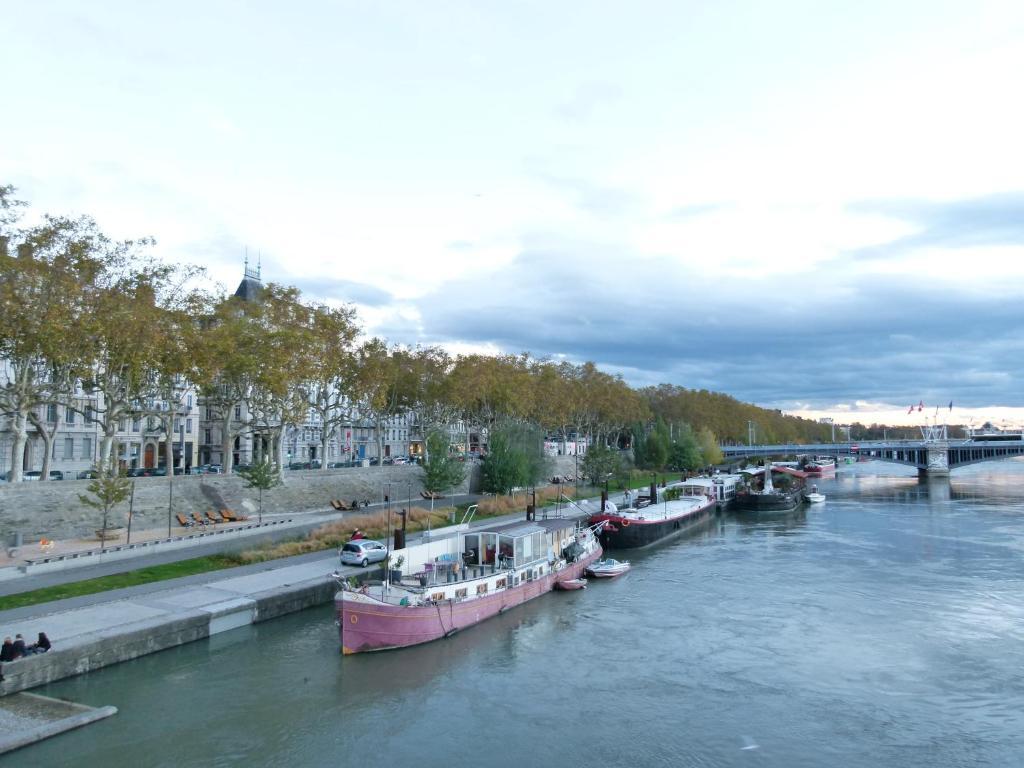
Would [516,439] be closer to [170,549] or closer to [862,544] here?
[862,544]

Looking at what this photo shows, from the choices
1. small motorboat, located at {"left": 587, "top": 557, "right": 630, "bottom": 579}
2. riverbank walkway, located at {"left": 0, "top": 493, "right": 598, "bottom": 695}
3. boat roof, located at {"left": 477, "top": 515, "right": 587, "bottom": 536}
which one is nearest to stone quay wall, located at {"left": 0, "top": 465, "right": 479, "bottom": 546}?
riverbank walkway, located at {"left": 0, "top": 493, "right": 598, "bottom": 695}

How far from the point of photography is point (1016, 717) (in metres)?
23.2

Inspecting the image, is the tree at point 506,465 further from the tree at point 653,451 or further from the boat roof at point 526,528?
the tree at point 653,451

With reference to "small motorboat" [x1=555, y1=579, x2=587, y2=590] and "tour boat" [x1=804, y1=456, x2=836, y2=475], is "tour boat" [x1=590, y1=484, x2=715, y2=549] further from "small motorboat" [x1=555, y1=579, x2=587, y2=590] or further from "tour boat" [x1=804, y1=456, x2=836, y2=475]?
"tour boat" [x1=804, y1=456, x2=836, y2=475]

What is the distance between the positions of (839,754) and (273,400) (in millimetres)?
55439

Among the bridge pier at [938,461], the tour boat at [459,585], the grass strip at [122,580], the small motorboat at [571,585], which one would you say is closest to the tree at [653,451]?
the bridge pier at [938,461]

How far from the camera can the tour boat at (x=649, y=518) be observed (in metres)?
58.2

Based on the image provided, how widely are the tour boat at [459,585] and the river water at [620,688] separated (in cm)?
89

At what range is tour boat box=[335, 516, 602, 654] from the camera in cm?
2898

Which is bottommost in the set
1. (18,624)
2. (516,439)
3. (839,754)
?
(839,754)

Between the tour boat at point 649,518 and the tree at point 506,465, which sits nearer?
the tour boat at point 649,518

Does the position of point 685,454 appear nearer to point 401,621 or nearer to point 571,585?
point 571,585

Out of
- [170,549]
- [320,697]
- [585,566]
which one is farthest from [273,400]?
[320,697]

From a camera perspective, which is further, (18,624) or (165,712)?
(18,624)
